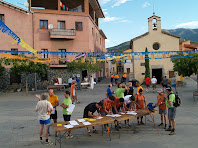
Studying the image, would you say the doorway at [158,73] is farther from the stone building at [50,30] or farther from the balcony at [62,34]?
the balcony at [62,34]

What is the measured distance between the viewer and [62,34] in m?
23.1

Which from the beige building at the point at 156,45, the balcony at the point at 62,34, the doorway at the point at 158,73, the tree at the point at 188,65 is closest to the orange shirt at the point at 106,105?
the tree at the point at 188,65

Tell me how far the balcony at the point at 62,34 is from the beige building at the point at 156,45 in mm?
8679

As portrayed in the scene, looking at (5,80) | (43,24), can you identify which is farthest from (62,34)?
(5,80)

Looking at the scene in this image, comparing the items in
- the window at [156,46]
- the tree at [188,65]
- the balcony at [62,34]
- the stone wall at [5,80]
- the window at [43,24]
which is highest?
the window at [43,24]

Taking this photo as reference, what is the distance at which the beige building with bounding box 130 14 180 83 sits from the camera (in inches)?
971

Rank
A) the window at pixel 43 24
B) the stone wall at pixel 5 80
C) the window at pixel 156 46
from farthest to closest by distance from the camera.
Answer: the window at pixel 156 46, the window at pixel 43 24, the stone wall at pixel 5 80

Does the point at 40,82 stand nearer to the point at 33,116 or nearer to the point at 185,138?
the point at 33,116

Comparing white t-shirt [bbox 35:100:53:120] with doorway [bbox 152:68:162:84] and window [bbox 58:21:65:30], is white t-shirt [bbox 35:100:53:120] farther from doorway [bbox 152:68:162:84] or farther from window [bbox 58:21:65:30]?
doorway [bbox 152:68:162:84]

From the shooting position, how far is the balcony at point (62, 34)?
2278cm

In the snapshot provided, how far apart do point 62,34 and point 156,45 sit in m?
13.3

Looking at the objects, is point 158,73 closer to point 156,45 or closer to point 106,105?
point 156,45

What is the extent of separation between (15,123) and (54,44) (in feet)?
56.0

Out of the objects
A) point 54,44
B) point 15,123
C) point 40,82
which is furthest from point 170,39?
point 15,123
